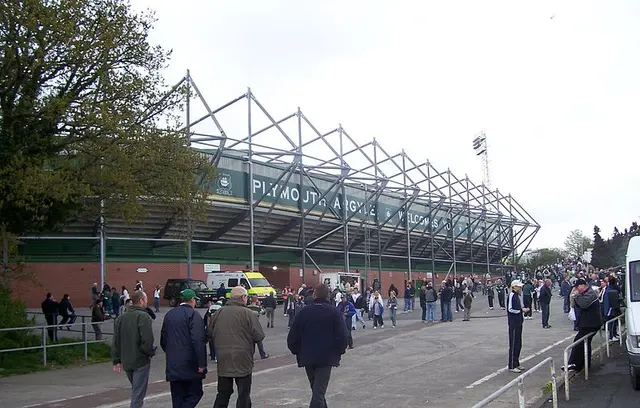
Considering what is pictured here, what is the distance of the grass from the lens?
53.9 ft

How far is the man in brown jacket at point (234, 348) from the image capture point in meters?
7.62

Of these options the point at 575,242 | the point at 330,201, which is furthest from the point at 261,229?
the point at 575,242

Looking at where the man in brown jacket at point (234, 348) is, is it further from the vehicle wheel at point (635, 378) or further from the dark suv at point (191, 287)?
Result: the dark suv at point (191, 287)

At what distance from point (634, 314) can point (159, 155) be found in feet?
41.5

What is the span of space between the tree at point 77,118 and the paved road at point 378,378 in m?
4.34

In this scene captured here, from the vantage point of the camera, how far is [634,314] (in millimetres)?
11172

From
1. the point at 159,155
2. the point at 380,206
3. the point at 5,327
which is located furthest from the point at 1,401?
the point at 380,206

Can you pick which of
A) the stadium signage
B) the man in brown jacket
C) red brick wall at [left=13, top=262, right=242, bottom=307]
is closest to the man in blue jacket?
the man in brown jacket

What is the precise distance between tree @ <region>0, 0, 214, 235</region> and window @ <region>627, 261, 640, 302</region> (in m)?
12.0

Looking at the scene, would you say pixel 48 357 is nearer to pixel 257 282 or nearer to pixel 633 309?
pixel 633 309

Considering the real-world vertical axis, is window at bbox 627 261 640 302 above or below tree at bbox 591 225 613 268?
below

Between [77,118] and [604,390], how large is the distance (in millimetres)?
13578

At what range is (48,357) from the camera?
17469 millimetres

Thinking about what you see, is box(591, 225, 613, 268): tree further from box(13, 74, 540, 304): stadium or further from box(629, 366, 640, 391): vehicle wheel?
box(629, 366, 640, 391): vehicle wheel
